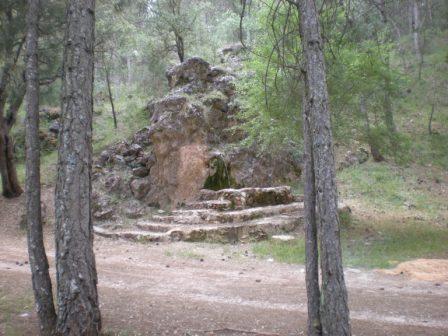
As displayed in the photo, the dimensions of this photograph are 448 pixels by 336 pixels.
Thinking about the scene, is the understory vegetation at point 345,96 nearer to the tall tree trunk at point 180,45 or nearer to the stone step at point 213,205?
the tall tree trunk at point 180,45

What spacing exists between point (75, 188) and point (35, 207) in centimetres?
92

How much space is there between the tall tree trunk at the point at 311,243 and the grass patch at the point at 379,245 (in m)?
5.06

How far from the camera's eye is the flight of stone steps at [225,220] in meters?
12.2

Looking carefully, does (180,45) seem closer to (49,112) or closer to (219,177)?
(49,112)

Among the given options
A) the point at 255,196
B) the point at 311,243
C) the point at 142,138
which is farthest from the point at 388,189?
the point at 311,243

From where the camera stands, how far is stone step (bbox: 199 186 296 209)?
14.2m

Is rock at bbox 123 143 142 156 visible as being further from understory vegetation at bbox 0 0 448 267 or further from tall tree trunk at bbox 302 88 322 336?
tall tree trunk at bbox 302 88 322 336

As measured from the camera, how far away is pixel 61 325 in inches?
184

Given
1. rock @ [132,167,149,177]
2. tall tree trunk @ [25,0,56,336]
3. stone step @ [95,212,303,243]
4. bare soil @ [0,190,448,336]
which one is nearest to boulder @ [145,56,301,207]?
rock @ [132,167,149,177]

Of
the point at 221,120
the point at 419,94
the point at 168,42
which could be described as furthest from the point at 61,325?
the point at 419,94

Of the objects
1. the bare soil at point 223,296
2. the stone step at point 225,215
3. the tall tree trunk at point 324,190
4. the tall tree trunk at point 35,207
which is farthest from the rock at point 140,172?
the tall tree trunk at point 324,190

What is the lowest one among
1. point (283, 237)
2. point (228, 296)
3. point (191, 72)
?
point (228, 296)

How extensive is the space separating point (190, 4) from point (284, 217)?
15210 mm

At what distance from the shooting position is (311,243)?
15.3 feet
